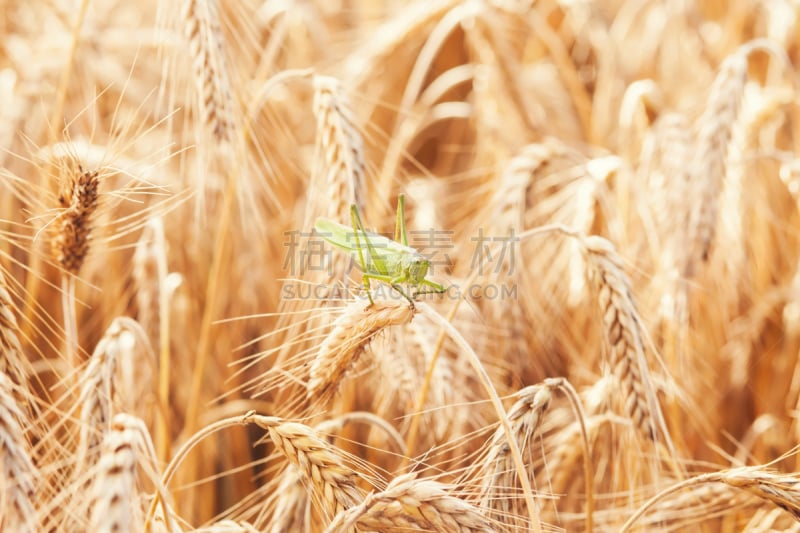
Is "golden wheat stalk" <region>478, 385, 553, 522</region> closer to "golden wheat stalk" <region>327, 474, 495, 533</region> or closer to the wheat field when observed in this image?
the wheat field

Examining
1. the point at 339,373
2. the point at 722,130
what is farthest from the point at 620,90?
the point at 339,373

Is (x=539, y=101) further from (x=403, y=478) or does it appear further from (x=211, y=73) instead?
(x=403, y=478)

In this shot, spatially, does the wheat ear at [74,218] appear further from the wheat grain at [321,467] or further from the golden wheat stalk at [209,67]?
the wheat grain at [321,467]

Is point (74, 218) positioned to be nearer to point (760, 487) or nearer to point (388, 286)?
point (388, 286)

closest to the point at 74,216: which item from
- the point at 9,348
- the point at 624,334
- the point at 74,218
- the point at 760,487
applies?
the point at 74,218

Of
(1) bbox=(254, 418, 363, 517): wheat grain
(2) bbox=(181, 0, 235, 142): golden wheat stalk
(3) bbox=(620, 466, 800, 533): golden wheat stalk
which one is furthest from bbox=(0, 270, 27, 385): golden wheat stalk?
(3) bbox=(620, 466, 800, 533): golden wheat stalk

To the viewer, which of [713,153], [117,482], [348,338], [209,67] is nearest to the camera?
[117,482]
